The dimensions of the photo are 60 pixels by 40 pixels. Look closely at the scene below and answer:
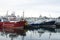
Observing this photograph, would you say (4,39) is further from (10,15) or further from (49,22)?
(49,22)

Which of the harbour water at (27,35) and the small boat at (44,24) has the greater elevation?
the harbour water at (27,35)

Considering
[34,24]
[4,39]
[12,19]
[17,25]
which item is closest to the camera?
[4,39]

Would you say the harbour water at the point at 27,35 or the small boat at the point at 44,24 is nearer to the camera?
the harbour water at the point at 27,35

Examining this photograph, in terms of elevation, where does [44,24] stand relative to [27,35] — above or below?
below

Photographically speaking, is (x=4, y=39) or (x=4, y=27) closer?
(x=4, y=39)

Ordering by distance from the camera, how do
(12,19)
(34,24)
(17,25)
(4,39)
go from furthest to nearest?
(34,24) < (12,19) < (17,25) < (4,39)

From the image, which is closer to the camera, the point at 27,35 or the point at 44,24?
the point at 27,35

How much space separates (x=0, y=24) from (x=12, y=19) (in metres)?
3.90

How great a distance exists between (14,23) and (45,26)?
41.9 feet

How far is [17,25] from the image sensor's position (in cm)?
5156

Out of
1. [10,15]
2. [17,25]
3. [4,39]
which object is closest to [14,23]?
[17,25]

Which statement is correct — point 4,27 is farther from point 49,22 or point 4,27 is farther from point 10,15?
point 49,22

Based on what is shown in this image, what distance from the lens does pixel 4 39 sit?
1145 inches

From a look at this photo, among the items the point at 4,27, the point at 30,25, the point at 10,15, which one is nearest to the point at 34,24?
the point at 30,25
